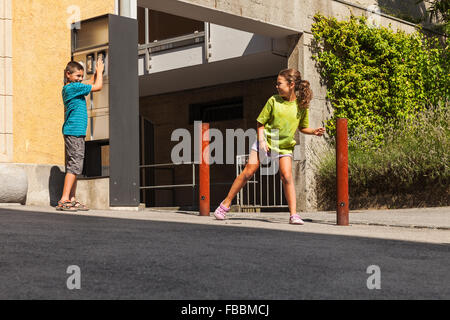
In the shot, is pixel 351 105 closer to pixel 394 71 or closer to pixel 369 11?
pixel 394 71

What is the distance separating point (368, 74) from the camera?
1290 centimetres

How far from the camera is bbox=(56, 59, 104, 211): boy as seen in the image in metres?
7.17

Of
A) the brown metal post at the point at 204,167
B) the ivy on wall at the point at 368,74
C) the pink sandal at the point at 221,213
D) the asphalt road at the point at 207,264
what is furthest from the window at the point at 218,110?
the asphalt road at the point at 207,264

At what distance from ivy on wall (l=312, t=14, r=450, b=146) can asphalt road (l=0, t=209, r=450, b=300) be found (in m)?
7.77

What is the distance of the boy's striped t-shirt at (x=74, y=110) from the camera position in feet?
23.5

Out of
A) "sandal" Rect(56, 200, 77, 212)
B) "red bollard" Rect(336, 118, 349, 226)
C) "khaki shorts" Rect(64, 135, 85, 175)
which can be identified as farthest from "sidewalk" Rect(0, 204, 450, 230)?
"khaki shorts" Rect(64, 135, 85, 175)

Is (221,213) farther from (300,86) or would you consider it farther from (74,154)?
(74,154)

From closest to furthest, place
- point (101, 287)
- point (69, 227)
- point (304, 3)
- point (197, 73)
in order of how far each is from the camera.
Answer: point (101, 287), point (69, 227), point (304, 3), point (197, 73)

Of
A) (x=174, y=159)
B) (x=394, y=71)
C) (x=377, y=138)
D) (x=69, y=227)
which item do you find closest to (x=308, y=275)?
(x=69, y=227)

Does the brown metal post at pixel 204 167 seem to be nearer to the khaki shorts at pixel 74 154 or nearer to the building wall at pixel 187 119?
the khaki shorts at pixel 74 154

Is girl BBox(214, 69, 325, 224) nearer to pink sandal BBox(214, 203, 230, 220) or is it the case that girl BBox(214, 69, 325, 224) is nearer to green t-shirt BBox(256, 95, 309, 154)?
green t-shirt BBox(256, 95, 309, 154)

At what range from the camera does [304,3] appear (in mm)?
12312

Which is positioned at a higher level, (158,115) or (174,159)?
(158,115)
